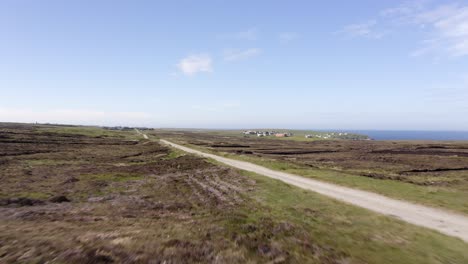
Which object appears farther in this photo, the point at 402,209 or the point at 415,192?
the point at 415,192

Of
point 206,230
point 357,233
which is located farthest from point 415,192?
point 206,230

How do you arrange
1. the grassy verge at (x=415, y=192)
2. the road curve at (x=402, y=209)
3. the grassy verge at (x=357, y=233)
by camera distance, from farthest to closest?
the grassy verge at (x=415, y=192), the road curve at (x=402, y=209), the grassy verge at (x=357, y=233)

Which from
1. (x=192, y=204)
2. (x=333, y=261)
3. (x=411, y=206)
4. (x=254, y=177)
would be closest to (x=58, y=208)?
(x=192, y=204)

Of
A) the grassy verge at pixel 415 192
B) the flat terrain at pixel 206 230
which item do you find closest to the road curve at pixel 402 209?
the grassy verge at pixel 415 192

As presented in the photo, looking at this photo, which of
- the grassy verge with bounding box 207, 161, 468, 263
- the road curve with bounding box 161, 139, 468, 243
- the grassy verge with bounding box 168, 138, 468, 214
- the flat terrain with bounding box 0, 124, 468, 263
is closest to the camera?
the flat terrain with bounding box 0, 124, 468, 263

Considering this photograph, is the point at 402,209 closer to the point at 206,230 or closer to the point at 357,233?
the point at 357,233

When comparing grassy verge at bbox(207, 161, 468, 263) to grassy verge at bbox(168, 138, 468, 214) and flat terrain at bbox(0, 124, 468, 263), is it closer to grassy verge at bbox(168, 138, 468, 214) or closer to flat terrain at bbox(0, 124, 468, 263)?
flat terrain at bbox(0, 124, 468, 263)

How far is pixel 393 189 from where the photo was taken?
100ft

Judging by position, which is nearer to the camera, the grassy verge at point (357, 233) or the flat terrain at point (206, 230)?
the flat terrain at point (206, 230)

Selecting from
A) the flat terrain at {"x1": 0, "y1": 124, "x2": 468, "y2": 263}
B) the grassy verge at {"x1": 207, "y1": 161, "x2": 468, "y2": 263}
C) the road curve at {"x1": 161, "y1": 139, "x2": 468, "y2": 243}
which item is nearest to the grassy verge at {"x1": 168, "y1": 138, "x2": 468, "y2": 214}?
the road curve at {"x1": 161, "y1": 139, "x2": 468, "y2": 243}

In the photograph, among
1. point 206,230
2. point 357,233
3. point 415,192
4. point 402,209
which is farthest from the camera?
point 415,192

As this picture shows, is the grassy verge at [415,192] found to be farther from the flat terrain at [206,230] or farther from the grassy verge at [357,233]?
the flat terrain at [206,230]

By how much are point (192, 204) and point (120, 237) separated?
12.0m

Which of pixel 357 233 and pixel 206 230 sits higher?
pixel 206 230
